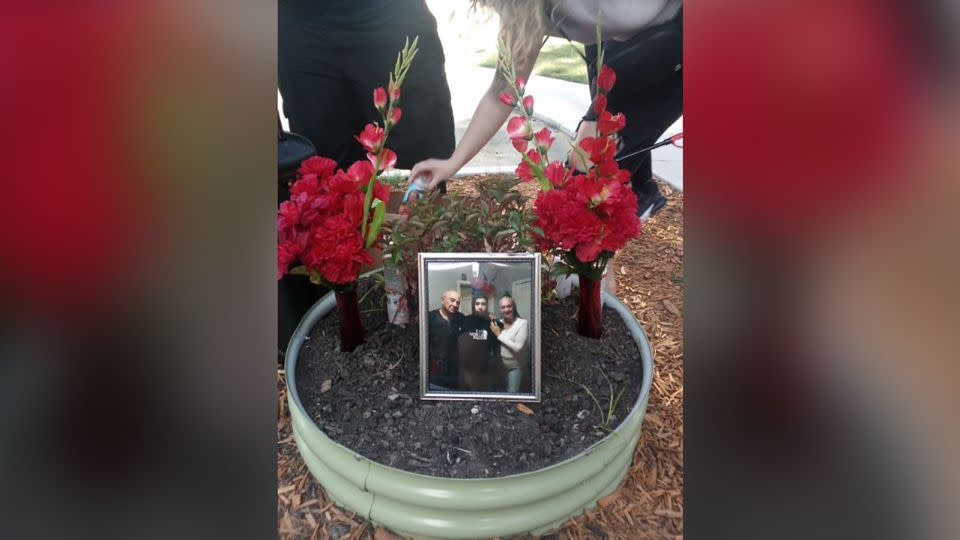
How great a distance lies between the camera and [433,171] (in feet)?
3.14

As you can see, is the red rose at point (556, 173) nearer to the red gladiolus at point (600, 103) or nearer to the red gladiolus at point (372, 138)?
the red gladiolus at point (600, 103)

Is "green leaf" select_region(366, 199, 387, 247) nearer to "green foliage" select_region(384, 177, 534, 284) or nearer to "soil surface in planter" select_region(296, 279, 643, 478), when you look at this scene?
"green foliage" select_region(384, 177, 534, 284)

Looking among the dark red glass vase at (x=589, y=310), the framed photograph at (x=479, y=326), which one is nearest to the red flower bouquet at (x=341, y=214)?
the framed photograph at (x=479, y=326)

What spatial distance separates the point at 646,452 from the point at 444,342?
34 centimetres

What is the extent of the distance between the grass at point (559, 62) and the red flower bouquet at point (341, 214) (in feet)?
0.60

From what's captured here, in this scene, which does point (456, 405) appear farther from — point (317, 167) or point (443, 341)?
point (317, 167)

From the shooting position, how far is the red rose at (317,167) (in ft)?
2.67

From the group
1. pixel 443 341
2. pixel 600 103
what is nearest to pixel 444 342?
pixel 443 341

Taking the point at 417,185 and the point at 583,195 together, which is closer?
the point at 583,195

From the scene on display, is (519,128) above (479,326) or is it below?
above

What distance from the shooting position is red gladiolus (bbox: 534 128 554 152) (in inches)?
33.0

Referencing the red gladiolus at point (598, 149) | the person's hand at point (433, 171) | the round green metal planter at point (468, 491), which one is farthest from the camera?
the person's hand at point (433, 171)

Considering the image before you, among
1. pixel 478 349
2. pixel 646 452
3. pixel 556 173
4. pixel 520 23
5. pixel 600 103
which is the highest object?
pixel 520 23
